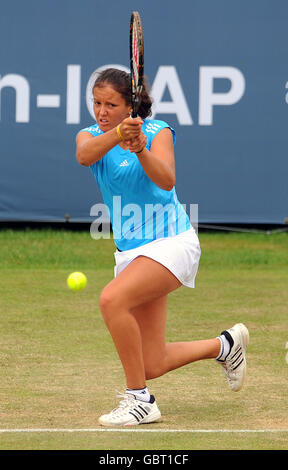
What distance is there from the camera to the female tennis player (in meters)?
4.56

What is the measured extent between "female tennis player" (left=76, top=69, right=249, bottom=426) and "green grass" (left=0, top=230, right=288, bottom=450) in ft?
0.90

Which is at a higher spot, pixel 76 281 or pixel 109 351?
pixel 76 281

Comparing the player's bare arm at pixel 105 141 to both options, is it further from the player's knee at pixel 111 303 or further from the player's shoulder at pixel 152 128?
the player's knee at pixel 111 303

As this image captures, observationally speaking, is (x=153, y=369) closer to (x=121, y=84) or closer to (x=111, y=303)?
(x=111, y=303)

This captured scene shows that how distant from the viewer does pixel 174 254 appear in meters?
4.69

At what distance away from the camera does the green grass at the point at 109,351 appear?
4539mm

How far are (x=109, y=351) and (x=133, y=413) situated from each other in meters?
1.91

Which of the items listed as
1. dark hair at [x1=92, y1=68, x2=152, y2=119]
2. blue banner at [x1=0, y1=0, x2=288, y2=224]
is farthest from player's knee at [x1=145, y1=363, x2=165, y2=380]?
blue banner at [x1=0, y1=0, x2=288, y2=224]

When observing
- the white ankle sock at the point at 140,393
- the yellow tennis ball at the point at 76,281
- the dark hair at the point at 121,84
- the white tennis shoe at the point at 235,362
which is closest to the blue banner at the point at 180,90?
the yellow tennis ball at the point at 76,281

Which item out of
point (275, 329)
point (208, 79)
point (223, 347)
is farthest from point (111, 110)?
point (208, 79)

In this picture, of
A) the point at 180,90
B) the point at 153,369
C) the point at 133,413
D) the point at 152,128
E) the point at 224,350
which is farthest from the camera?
the point at 180,90

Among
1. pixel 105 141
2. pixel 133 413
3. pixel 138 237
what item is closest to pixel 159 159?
pixel 105 141

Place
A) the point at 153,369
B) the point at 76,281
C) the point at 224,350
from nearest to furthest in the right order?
the point at 153,369 → the point at 224,350 → the point at 76,281

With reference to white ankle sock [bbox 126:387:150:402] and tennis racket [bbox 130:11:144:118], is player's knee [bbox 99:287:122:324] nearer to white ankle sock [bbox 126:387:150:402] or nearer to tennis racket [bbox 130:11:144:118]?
white ankle sock [bbox 126:387:150:402]
